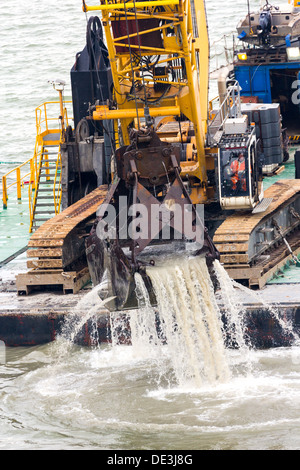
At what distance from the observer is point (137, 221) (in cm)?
1270

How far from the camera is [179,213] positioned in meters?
12.7

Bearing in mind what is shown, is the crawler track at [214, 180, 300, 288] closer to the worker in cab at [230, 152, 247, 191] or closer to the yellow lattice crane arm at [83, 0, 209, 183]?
the worker in cab at [230, 152, 247, 191]

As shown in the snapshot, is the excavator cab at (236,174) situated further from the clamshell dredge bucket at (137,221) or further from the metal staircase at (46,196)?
the metal staircase at (46,196)

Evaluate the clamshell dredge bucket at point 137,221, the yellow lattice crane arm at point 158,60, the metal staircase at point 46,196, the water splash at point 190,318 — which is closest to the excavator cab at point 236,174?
the yellow lattice crane arm at point 158,60

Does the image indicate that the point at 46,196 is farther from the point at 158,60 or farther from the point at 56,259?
the point at 158,60

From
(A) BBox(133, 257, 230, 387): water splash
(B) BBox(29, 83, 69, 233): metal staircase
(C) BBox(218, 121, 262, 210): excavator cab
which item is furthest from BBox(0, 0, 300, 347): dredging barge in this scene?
(B) BBox(29, 83, 69, 233): metal staircase

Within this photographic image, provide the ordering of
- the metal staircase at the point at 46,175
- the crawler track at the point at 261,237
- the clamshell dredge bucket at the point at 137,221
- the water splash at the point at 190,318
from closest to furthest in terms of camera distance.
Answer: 1. the clamshell dredge bucket at the point at 137,221
2. the water splash at the point at 190,318
3. the crawler track at the point at 261,237
4. the metal staircase at the point at 46,175

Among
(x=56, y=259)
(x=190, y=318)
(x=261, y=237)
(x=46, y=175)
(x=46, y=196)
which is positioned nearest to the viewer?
(x=190, y=318)

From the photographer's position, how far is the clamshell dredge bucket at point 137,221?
1273cm

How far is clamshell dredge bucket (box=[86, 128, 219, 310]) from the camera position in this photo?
12727 millimetres

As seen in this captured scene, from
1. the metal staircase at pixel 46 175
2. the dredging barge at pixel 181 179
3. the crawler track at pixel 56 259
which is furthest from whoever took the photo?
the metal staircase at pixel 46 175

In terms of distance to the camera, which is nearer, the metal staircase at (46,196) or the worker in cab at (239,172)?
the worker in cab at (239,172)

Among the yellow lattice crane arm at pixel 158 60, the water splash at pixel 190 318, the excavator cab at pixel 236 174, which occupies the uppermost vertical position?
the yellow lattice crane arm at pixel 158 60

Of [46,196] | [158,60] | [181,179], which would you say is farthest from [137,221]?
[46,196]
